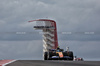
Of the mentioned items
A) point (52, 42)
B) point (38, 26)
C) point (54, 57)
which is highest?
point (38, 26)

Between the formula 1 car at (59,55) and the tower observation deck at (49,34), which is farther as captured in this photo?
the tower observation deck at (49,34)

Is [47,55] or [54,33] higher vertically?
[54,33]

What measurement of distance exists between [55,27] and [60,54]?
80.0 meters

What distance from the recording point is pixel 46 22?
114 m

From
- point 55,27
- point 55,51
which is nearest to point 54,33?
point 55,27

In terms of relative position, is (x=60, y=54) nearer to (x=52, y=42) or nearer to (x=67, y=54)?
(x=67, y=54)

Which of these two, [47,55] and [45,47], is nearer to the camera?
[47,55]

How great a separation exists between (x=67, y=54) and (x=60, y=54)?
93 cm

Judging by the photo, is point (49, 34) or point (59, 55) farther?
point (49, 34)

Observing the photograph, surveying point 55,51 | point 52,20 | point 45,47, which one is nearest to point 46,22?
point 52,20

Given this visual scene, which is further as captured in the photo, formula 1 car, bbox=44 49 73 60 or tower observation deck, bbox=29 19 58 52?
tower observation deck, bbox=29 19 58 52

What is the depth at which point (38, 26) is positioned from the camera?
357 ft

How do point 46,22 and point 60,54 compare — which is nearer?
→ point 60,54

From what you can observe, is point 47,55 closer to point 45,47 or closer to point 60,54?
point 60,54
